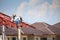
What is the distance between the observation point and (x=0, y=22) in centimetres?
659

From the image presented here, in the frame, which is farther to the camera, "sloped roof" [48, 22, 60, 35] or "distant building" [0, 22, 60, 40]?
"sloped roof" [48, 22, 60, 35]

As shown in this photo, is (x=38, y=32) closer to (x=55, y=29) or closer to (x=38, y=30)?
(x=38, y=30)

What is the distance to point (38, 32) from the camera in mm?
7227

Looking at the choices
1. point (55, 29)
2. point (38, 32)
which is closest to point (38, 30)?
point (38, 32)

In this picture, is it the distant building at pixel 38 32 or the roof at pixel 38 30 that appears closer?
Result: the roof at pixel 38 30

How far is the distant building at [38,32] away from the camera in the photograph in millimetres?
6816

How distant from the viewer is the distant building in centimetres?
682

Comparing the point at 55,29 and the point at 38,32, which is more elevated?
the point at 55,29

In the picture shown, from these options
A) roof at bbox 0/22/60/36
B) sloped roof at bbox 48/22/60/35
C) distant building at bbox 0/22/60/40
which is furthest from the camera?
sloped roof at bbox 48/22/60/35

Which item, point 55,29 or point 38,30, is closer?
point 38,30

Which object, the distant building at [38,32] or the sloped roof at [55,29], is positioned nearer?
the distant building at [38,32]

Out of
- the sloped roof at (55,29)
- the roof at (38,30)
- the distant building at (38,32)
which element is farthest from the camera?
the sloped roof at (55,29)

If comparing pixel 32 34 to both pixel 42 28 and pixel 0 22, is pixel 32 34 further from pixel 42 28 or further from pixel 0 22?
pixel 0 22

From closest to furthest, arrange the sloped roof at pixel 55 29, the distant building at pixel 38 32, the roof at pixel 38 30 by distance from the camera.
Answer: the roof at pixel 38 30
the distant building at pixel 38 32
the sloped roof at pixel 55 29
